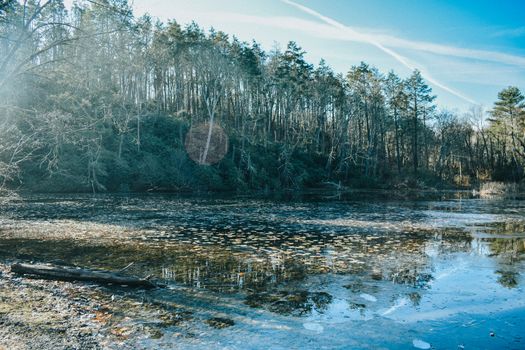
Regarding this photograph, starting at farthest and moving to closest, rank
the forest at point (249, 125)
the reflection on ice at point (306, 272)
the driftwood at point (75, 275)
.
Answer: the forest at point (249, 125) < the driftwood at point (75, 275) < the reflection on ice at point (306, 272)

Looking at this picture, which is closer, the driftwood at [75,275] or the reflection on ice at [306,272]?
the reflection on ice at [306,272]

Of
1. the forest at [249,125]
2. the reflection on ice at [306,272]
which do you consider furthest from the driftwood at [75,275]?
the forest at [249,125]

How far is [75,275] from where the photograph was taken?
8.55 metres

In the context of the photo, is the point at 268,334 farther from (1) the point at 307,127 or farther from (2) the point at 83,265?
(1) the point at 307,127

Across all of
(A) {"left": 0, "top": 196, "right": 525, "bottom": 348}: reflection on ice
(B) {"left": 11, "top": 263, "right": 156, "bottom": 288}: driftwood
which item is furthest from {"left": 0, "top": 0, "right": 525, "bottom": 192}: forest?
(B) {"left": 11, "top": 263, "right": 156, "bottom": 288}: driftwood

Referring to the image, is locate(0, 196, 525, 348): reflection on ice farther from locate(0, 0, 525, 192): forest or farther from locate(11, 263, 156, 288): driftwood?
locate(0, 0, 525, 192): forest

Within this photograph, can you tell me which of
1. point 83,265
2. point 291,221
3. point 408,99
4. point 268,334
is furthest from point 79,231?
point 408,99

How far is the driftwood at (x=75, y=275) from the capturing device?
8141 mm

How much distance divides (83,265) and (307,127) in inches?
2434

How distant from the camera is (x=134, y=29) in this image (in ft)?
25.2

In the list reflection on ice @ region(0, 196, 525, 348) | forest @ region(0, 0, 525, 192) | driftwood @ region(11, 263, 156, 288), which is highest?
forest @ region(0, 0, 525, 192)

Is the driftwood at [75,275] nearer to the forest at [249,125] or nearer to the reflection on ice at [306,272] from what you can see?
the reflection on ice at [306,272]

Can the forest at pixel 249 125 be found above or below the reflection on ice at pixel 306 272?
above

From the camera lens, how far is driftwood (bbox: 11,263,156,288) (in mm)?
8141
